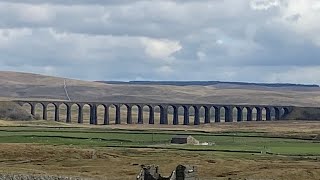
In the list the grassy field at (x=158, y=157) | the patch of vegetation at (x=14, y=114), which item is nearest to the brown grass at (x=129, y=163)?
the grassy field at (x=158, y=157)

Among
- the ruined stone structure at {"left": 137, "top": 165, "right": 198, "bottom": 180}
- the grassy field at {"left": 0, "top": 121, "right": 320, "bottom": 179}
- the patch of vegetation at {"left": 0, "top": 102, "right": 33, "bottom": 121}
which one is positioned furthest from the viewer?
the patch of vegetation at {"left": 0, "top": 102, "right": 33, "bottom": 121}

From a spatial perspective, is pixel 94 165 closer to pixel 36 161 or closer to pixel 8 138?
pixel 36 161

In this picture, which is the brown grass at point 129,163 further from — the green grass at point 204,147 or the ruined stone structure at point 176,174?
the ruined stone structure at point 176,174

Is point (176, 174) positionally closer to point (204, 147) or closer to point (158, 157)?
point (158, 157)

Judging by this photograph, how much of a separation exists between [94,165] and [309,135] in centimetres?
6344

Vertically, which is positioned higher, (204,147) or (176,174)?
(204,147)

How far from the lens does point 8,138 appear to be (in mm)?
115000

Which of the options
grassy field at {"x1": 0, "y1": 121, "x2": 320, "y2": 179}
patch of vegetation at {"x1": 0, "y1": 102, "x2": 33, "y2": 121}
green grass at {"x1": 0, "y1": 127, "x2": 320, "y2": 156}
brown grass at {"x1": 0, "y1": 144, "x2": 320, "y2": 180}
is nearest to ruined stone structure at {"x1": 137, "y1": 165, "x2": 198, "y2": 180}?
brown grass at {"x1": 0, "y1": 144, "x2": 320, "y2": 180}

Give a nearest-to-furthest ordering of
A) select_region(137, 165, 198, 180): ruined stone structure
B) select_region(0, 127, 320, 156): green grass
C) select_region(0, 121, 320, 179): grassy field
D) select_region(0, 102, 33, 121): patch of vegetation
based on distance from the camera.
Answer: select_region(137, 165, 198, 180): ruined stone structure < select_region(0, 121, 320, 179): grassy field < select_region(0, 127, 320, 156): green grass < select_region(0, 102, 33, 121): patch of vegetation

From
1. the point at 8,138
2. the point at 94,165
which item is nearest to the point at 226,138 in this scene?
the point at 8,138

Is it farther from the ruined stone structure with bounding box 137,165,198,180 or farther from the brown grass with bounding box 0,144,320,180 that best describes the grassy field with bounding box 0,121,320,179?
the ruined stone structure with bounding box 137,165,198,180

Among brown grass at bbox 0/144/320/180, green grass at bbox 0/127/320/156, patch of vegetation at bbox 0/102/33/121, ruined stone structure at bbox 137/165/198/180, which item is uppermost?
patch of vegetation at bbox 0/102/33/121

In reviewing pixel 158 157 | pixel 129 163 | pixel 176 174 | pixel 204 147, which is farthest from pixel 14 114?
pixel 176 174

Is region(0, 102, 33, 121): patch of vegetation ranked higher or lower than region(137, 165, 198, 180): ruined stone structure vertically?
higher
